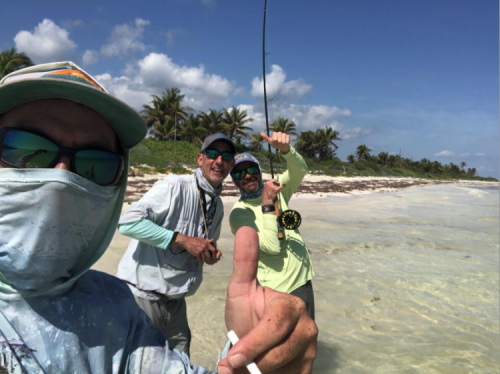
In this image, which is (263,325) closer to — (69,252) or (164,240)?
(69,252)

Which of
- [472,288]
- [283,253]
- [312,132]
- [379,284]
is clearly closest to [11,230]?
[283,253]

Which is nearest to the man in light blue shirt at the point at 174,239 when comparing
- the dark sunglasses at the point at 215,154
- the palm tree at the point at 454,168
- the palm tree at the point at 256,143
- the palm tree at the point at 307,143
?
the dark sunglasses at the point at 215,154

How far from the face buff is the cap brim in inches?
9.2

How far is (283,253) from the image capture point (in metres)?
2.83

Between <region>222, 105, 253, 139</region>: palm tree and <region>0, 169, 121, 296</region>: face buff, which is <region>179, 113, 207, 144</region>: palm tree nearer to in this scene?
<region>222, 105, 253, 139</region>: palm tree

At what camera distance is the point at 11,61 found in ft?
92.0

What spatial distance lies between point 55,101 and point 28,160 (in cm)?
21

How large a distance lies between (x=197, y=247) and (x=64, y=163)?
1.30m

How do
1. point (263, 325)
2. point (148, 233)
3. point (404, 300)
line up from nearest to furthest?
point (263, 325) < point (148, 233) < point (404, 300)

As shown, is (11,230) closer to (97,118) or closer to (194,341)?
(97,118)

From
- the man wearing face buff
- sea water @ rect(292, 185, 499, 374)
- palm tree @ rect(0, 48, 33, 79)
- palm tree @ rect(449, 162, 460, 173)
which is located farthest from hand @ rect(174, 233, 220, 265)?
palm tree @ rect(449, 162, 460, 173)

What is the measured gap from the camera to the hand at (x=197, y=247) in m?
2.19

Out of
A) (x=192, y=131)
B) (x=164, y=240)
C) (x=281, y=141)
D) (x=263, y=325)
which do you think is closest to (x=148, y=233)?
(x=164, y=240)

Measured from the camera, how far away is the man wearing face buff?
0.93 meters
